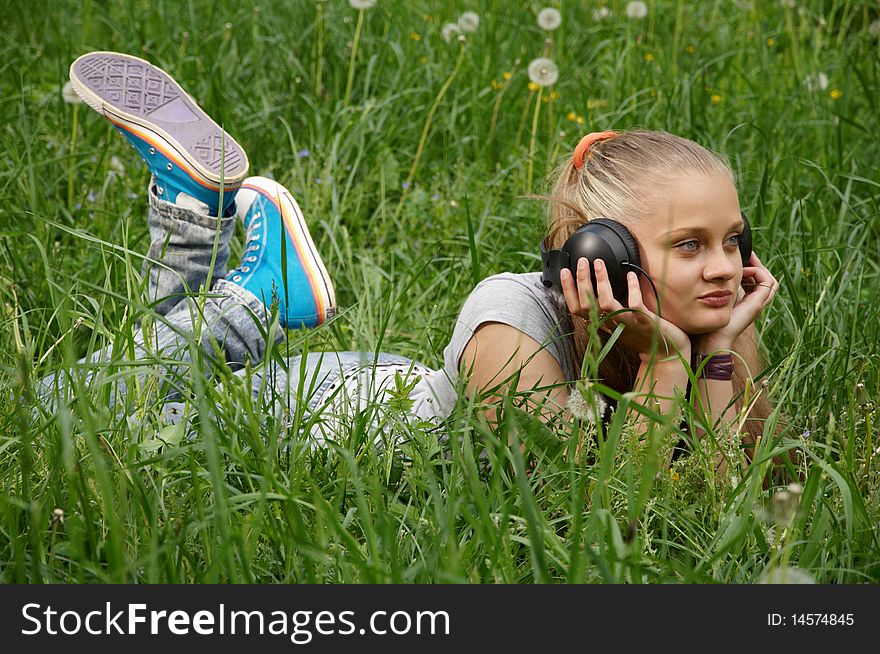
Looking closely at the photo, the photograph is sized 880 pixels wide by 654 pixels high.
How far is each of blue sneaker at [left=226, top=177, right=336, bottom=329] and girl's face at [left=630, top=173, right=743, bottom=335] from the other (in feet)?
3.04

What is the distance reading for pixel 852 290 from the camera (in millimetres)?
2998

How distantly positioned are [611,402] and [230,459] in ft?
3.34

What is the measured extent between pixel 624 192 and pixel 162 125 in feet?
4.13

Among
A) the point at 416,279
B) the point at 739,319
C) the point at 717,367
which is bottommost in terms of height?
the point at 416,279

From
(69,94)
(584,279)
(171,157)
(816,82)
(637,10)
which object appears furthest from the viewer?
(637,10)

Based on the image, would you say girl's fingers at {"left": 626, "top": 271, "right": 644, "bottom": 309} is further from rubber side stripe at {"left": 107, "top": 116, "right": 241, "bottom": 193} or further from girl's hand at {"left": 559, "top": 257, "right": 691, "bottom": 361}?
rubber side stripe at {"left": 107, "top": 116, "right": 241, "bottom": 193}

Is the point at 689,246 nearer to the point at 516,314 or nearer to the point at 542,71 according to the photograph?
the point at 516,314

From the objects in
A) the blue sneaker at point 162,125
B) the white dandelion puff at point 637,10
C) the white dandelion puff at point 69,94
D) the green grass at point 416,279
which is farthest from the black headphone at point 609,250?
the white dandelion puff at point 637,10

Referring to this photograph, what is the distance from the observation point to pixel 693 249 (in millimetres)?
2201

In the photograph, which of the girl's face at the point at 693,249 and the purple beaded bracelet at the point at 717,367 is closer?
the girl's face at the point at 693,249

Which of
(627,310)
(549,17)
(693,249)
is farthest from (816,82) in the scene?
(627,310)

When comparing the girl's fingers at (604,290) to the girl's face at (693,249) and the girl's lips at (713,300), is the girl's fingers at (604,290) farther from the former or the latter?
the girl's lips at (713,300)

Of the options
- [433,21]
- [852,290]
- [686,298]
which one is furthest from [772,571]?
[433,21]

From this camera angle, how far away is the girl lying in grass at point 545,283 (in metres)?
2.16
